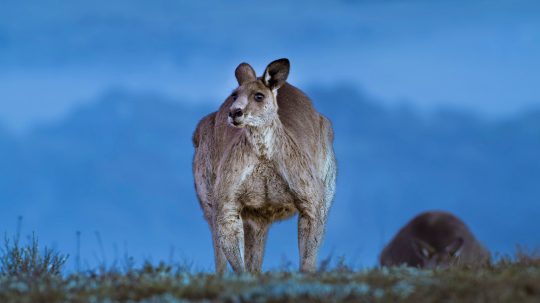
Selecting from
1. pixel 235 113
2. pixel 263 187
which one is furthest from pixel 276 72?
pixel 263 187

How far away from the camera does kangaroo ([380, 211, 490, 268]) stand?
21.8 m

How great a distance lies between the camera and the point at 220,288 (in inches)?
293

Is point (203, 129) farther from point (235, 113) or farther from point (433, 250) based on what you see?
point (433, 250)

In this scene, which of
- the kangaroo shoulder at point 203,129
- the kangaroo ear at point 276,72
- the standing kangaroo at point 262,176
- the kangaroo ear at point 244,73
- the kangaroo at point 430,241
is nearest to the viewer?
the standing kangaroo at point 262,176

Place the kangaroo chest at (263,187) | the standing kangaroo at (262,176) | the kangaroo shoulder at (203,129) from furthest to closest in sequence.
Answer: the kangaroo shoulder at (203,129)
the kangaroo chest at (263,187)
the standing kangaroo at (262,176)

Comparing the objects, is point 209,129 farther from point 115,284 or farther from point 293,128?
point 115,284

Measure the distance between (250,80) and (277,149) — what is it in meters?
1.04

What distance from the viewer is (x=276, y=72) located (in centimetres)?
1249

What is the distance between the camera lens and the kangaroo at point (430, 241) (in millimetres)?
21828

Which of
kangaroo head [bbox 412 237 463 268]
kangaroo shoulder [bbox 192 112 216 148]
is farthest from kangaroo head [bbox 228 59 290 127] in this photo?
kangaroo head [bbox 412 237 463 268]

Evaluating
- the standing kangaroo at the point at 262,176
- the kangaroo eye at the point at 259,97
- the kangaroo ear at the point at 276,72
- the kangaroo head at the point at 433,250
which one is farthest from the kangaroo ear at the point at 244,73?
the kangaroo head at the point at 433,250

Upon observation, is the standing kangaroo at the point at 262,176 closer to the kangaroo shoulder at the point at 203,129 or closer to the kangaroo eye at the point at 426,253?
the kangaroo shoulder at the point at 203,129

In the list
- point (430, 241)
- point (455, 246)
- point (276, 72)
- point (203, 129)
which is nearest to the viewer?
point (276, 72)

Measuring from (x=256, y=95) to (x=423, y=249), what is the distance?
11.0 metres
